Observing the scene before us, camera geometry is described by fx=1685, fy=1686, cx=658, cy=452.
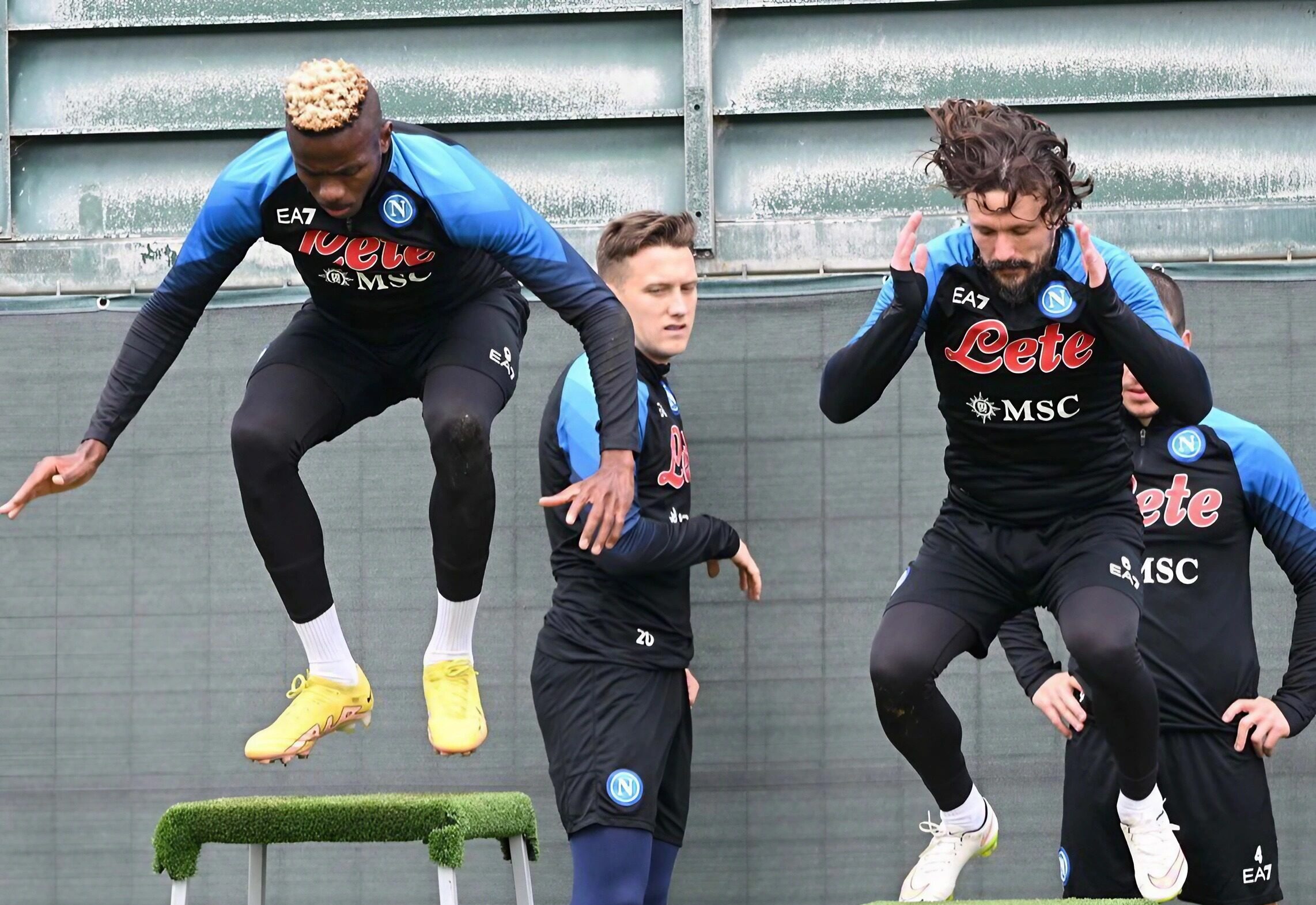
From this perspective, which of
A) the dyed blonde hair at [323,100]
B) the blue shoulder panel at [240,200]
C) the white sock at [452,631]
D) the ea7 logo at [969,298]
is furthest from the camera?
the white sock at [452,631]

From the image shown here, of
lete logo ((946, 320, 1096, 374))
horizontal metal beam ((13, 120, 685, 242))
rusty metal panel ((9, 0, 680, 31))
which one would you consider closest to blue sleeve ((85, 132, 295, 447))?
lete logo ((946, 320, 1096, 374))

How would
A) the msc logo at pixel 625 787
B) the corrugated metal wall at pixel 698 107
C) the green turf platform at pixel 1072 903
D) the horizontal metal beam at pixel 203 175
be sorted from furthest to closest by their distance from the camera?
the horizontal metal beam at pixel 203 175 → the corrugated metal wall at pixel 698 107 → the msc logo at pixel 625 787 → the green turf platform at pixel 1072 903

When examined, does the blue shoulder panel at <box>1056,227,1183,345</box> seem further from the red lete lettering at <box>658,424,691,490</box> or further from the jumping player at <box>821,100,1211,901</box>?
the red lete lettering at <box>658,424,691,490</box>

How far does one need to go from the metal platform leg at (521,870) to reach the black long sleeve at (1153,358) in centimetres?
167

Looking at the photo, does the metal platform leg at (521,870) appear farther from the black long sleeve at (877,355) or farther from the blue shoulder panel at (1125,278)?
the blue shoulder panel at (1125,278)

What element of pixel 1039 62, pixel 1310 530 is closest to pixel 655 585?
pixel 1310 530

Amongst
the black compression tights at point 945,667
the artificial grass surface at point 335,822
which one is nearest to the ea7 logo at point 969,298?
the black compression tights at point 945,667

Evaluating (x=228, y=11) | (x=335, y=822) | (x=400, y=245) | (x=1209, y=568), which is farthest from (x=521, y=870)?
(x=228, y=11)

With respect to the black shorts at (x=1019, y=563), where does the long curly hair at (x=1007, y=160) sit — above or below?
above

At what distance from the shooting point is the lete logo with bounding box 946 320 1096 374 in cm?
314

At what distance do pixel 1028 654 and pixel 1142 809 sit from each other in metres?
0.48

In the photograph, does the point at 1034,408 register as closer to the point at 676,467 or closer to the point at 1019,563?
the point at 1019,563

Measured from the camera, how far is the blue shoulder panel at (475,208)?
10.6ft

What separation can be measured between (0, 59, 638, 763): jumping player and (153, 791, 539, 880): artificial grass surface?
12 centimetres
